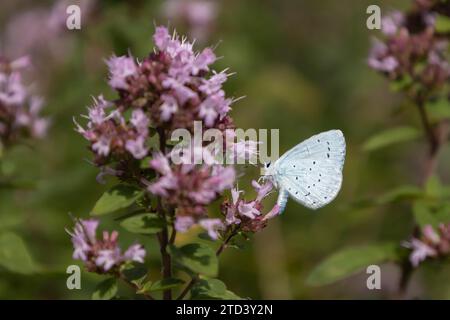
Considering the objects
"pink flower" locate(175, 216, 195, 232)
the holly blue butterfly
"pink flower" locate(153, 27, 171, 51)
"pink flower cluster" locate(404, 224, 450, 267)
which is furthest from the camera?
"pink flower cluster" locate(404, 224, 450, 267)

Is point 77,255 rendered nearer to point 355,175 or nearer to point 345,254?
point 345,254

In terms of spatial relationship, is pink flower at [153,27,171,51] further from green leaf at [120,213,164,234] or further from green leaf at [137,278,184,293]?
green leaf at [137,278,184,293]

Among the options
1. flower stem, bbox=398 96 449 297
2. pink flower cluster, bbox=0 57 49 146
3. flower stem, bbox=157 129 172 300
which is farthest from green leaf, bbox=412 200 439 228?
pink flower cluster, bbox=0 57 49 146

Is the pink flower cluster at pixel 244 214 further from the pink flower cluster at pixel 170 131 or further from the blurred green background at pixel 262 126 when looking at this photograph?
the blurred green background at pixel 262 126

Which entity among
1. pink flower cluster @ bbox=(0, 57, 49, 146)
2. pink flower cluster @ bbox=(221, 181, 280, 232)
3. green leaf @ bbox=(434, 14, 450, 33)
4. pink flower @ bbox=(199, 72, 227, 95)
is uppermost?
green leaf @ bbox=(434, 14, 450, 33)

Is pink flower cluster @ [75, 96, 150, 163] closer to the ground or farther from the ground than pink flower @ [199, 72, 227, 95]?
closer to the ground

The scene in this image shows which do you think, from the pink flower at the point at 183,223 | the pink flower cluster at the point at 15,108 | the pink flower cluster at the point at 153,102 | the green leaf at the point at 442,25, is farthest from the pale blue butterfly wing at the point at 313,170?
the pink flower cluster at the point at 15,108
